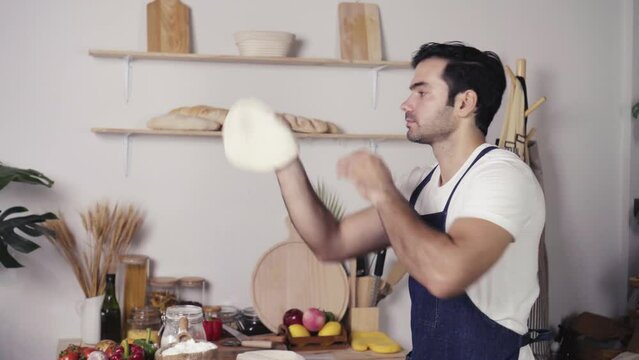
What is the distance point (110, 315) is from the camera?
9.98ft

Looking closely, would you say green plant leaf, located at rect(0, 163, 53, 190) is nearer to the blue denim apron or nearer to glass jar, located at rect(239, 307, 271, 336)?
glass jar, located at rect(239, 307, 271, 336)

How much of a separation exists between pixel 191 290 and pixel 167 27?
102 cm

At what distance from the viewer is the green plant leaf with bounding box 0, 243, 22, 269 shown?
9.57 ft

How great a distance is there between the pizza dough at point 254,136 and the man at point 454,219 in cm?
7

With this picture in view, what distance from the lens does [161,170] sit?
332cm

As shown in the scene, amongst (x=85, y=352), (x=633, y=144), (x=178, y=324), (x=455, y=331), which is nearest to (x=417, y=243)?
(x=455, y=331)

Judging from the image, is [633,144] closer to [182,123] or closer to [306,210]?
[182,123]

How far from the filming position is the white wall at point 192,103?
10.6 feet

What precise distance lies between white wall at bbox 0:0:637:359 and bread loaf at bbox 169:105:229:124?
0.40 ft

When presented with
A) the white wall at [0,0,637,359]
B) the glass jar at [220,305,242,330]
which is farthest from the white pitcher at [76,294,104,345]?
the glass jar at [220,305,242,330]

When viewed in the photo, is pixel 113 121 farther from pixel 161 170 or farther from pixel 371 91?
pixel 371 91

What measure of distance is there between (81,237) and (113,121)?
46 cm

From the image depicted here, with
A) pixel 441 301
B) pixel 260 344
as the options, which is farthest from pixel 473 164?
pixel 260 344

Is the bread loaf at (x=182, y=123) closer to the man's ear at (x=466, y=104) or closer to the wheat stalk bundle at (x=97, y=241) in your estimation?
the wheat stalk bundle at (x=97, y=241)
